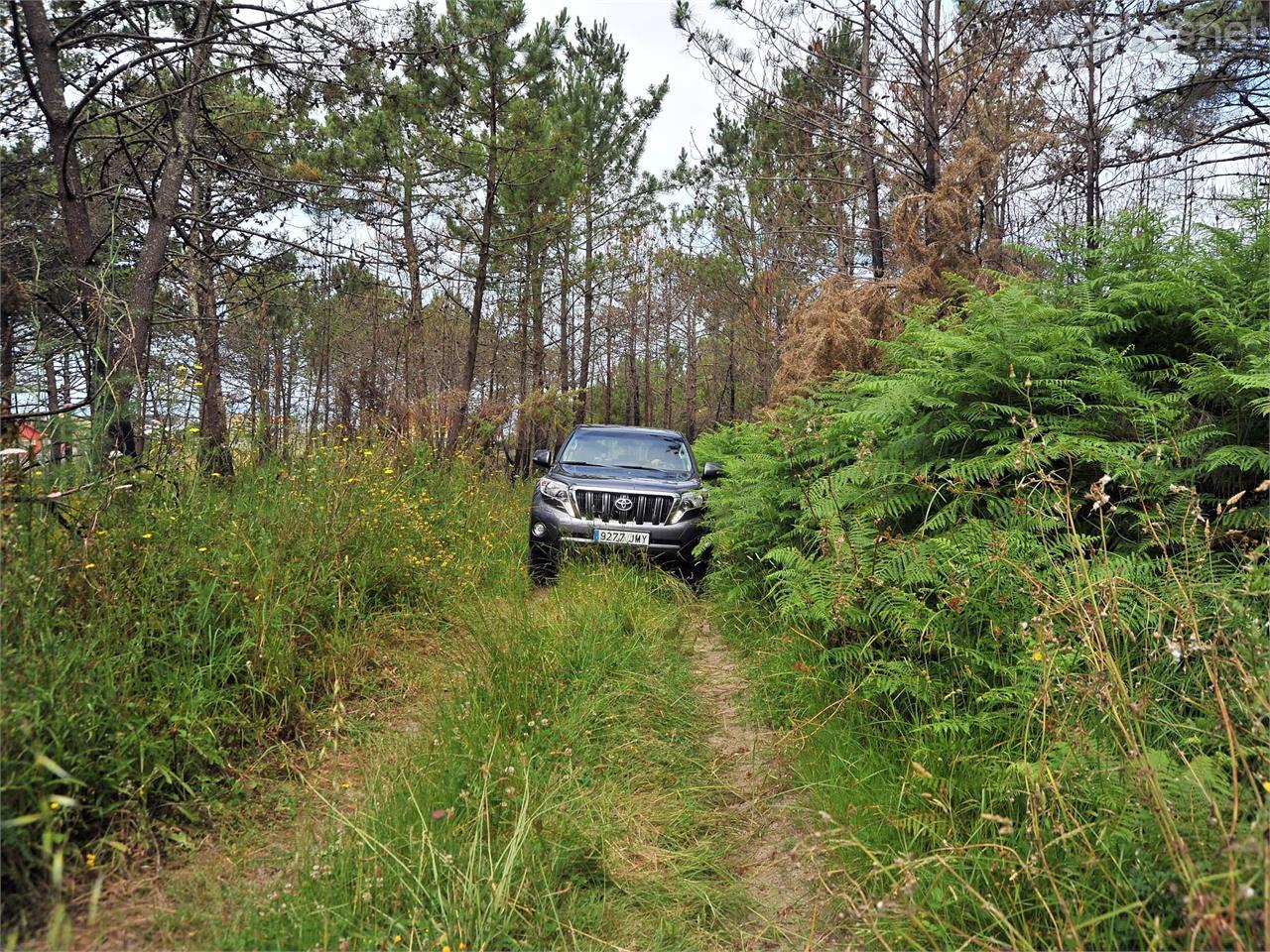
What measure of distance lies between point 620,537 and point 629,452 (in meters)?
1.71

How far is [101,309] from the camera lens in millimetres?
3244

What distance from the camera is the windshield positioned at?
7.39 meters

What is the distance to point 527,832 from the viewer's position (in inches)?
87.5

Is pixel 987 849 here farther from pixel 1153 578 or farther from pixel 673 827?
pixel 1153 578

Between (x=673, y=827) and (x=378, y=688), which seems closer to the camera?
(x=673, y=827)

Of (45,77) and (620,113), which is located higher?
(620,113)

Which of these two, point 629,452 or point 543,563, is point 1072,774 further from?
point 629,452

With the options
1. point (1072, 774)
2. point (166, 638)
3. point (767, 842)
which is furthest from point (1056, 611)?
point (166, 638)

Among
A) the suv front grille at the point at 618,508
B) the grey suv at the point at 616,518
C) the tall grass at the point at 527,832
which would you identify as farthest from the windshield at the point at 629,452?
the tall grass at the point at 527,832

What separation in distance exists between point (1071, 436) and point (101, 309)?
195 inches

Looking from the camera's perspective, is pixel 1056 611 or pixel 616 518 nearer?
pixel 1056 611

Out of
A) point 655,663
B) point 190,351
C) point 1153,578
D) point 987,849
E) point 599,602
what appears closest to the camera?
point 987,849

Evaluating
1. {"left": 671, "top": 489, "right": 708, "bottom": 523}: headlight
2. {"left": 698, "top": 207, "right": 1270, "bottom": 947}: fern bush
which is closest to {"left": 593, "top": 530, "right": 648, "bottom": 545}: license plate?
{"left": 671, "top": 489, "right": 708, "bottom": 523}: headlight

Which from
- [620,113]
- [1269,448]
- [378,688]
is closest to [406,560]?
[378,688]
